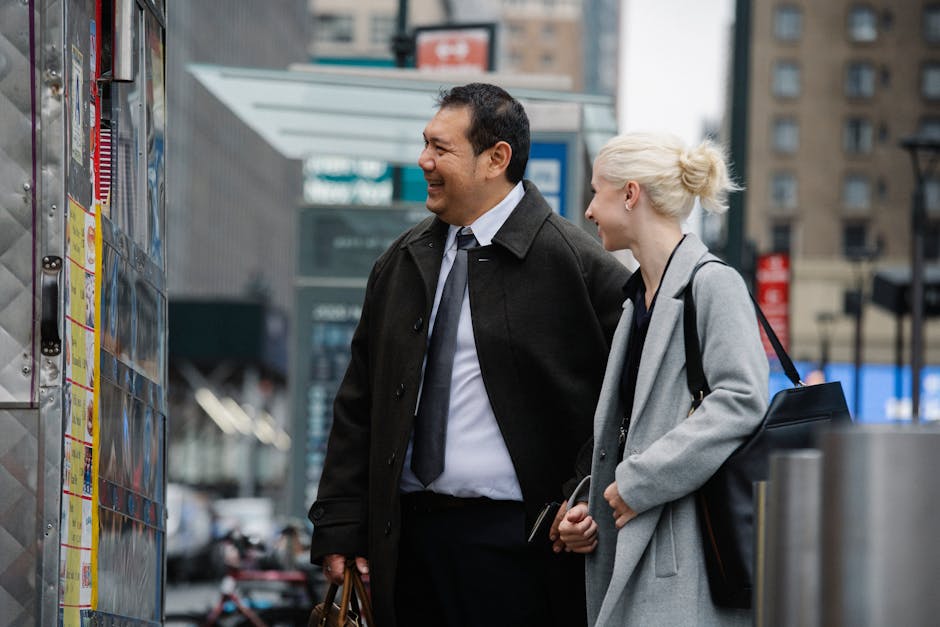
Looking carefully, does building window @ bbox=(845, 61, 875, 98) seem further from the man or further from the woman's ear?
the woman's ear

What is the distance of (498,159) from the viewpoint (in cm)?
504

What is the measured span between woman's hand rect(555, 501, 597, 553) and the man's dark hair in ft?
3.57

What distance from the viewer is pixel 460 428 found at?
4828 mm

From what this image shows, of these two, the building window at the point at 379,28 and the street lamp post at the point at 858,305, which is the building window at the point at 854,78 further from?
the street lamp post at the point at 858,305

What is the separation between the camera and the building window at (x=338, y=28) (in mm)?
95375

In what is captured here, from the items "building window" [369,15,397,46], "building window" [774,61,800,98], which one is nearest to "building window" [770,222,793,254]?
"building window" [774,61,800,98]

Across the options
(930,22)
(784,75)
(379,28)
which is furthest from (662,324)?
(930,22)

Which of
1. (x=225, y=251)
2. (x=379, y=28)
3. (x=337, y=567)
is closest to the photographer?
(x=337, y=567)

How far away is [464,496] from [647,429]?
2.24ft

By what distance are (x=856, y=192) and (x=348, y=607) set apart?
87.3 meters

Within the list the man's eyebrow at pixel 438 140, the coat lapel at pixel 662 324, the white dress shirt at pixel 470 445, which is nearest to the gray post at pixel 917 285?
the man's eyebrow at pixel 438 140

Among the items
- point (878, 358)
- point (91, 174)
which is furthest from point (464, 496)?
point (878, 358)

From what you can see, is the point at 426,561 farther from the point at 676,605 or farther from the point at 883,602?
the point at 883,602

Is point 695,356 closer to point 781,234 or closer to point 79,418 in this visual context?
point 79,418
